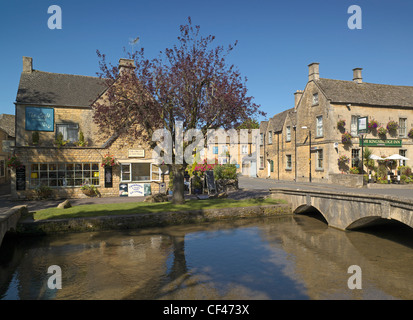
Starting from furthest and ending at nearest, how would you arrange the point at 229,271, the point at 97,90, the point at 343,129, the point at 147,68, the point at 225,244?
the point at 343,129, the point at 97,90, the point at 147,68, the point at 225,244, the point at 229,271

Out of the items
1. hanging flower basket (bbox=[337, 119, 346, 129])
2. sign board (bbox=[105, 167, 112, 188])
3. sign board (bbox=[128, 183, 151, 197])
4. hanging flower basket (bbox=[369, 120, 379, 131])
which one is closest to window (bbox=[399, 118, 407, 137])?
hanging flower basket (bbox=[369, 120, 379, 131])

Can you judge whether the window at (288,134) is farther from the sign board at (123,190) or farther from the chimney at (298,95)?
the sign board at (123,190)

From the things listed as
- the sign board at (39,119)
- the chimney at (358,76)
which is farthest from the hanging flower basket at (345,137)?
the sign board at (39,119)

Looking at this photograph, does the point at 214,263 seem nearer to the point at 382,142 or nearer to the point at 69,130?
the point at 69,130

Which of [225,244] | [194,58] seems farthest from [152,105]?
[225,244]

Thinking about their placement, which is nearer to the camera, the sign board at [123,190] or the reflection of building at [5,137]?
the sign board at [123,190]

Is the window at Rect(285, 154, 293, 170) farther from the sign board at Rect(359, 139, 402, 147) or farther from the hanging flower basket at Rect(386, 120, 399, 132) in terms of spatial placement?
the hanging flower basket at Rect(386, 120, 399, 132)

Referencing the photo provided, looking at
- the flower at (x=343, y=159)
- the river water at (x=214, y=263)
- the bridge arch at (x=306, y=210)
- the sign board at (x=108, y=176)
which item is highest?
the flower at (x=343, y=159)

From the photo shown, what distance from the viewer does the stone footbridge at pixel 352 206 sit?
10559 millimetres

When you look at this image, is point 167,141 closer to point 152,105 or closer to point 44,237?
point 152,105

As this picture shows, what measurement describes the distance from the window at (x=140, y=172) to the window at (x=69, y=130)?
483cm
